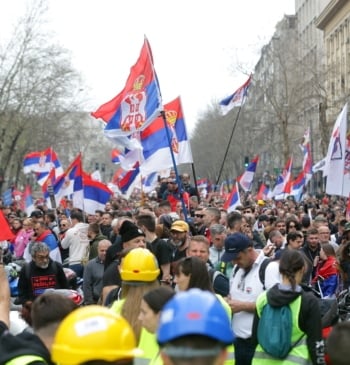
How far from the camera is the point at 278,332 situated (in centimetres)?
538

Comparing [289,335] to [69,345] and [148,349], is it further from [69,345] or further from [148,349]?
[69,345]

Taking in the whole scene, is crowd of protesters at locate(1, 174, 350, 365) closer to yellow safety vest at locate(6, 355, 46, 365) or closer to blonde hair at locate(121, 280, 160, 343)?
blonde hair at locate(121, 280, 160, 343)

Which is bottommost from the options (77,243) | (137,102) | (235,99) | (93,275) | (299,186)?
(93,275)

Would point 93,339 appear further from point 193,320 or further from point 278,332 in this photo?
point 278,332

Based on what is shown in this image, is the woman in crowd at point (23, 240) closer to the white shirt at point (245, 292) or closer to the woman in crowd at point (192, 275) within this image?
the white shirt at point (245, 292)

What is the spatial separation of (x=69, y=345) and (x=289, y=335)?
2.99 meters

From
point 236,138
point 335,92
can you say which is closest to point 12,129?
point 335,92

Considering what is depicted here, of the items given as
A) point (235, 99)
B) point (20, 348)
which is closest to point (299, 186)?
point (235, 99)

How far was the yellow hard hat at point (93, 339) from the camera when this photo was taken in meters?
2.59

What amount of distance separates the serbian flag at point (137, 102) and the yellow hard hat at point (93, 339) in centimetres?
1019

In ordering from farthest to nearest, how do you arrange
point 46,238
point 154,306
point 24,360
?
point 46,238 < point 154,306 < point 24,360

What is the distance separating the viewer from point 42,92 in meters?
56.6

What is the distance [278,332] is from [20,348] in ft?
7.04

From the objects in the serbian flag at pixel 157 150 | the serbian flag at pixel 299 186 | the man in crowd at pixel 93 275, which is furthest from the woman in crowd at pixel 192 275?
the serbian flag at pixel 299 186
